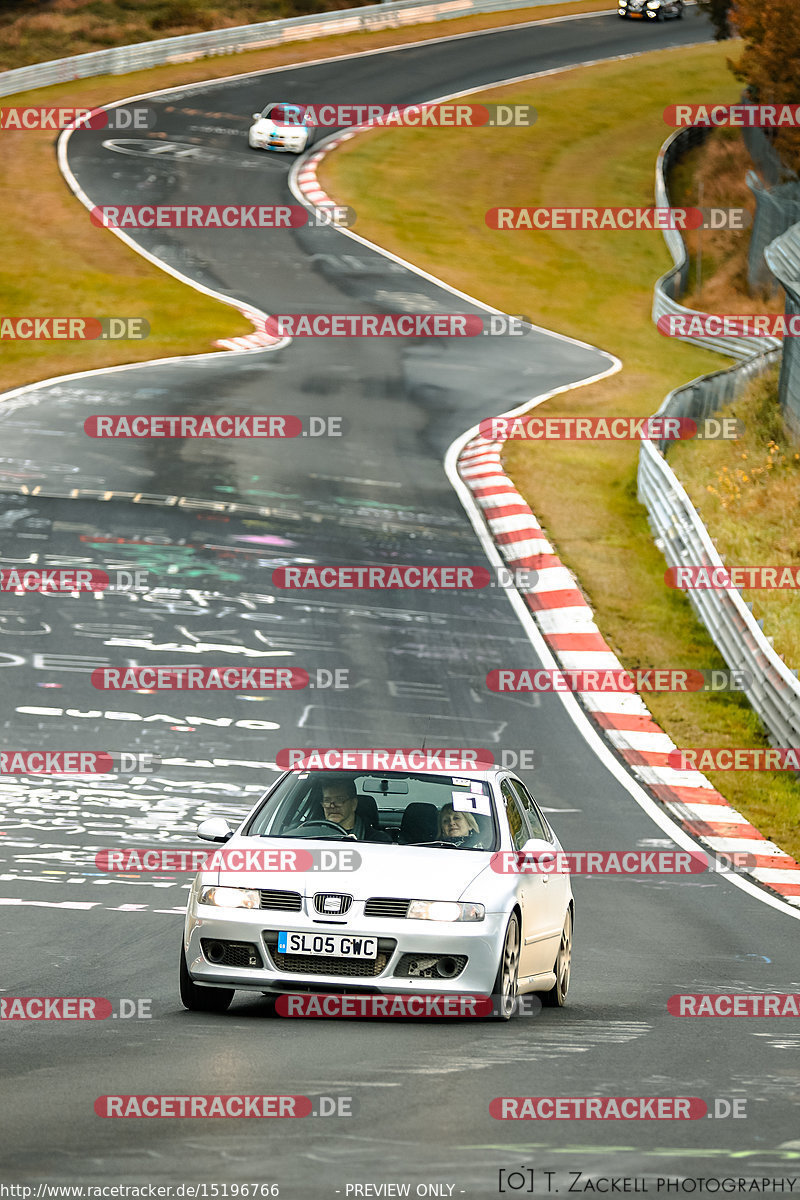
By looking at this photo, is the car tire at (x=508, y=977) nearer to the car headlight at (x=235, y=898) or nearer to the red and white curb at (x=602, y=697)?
the car headlight at (x=235, y=898)

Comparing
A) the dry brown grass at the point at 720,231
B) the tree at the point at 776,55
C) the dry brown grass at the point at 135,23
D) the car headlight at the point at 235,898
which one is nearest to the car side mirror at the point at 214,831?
the car headlight at the point at 235,898

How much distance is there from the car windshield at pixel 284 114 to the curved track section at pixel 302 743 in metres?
12.1

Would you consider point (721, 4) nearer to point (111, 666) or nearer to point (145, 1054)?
point (111, 666)

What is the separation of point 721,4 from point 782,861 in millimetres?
50698

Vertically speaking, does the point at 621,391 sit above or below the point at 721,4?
below

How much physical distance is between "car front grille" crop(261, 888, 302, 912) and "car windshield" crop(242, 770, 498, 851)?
68cm

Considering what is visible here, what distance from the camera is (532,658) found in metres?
20.1

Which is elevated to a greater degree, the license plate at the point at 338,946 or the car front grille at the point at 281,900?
the car front grille at the point at 281,900

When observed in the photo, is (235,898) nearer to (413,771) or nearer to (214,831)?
(214,831)

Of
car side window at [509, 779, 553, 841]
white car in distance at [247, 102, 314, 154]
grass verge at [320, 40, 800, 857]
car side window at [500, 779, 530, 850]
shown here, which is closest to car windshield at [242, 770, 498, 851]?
car side window at [500, 779, 530, 850]

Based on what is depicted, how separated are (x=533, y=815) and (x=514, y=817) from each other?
0.58 metres

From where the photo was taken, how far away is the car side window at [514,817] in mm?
9883

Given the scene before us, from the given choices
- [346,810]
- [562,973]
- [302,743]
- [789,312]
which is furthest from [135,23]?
[562,973]

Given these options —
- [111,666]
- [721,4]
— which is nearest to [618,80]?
[721,4]
